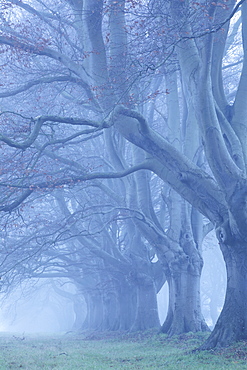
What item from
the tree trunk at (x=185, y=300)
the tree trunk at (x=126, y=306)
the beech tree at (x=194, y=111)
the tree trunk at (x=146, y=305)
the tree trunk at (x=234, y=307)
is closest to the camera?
the tree trunk at (x=234, y=307)

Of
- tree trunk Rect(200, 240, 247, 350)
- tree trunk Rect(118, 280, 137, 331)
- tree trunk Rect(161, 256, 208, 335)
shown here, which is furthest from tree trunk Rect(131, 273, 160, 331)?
tree trunk Rect(200, 240, 247, 350)

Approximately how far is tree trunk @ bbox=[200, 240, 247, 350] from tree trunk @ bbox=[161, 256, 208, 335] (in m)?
5.40

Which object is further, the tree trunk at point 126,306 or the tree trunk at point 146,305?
the tree trunk at point 126,306

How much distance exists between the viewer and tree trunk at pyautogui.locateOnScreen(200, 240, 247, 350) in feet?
31.8

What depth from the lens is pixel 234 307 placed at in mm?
9953

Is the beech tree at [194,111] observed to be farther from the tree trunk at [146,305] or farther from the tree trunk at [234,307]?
the tree trunk at [146,305]

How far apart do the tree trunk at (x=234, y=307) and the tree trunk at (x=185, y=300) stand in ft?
17.7

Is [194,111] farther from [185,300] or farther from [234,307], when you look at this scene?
[185,300]

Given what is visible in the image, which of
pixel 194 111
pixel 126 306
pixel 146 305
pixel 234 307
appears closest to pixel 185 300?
pixel 146 305

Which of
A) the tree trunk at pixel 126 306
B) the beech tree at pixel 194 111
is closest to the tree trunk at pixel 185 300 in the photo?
the beech tree at pixel 194 111

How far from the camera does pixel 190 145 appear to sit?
611 inches

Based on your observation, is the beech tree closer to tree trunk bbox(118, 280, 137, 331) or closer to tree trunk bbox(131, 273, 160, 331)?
tree trunk bbox(131, 273, 160, 331)

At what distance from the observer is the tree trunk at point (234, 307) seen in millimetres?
9703

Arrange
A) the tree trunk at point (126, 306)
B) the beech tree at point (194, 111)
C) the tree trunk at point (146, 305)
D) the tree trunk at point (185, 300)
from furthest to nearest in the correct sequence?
the tree trunk at point (126, 306), the tree trunk at point (146, 305), the tree trunk at point (185, 300), the beech tree at point (194, 111)
